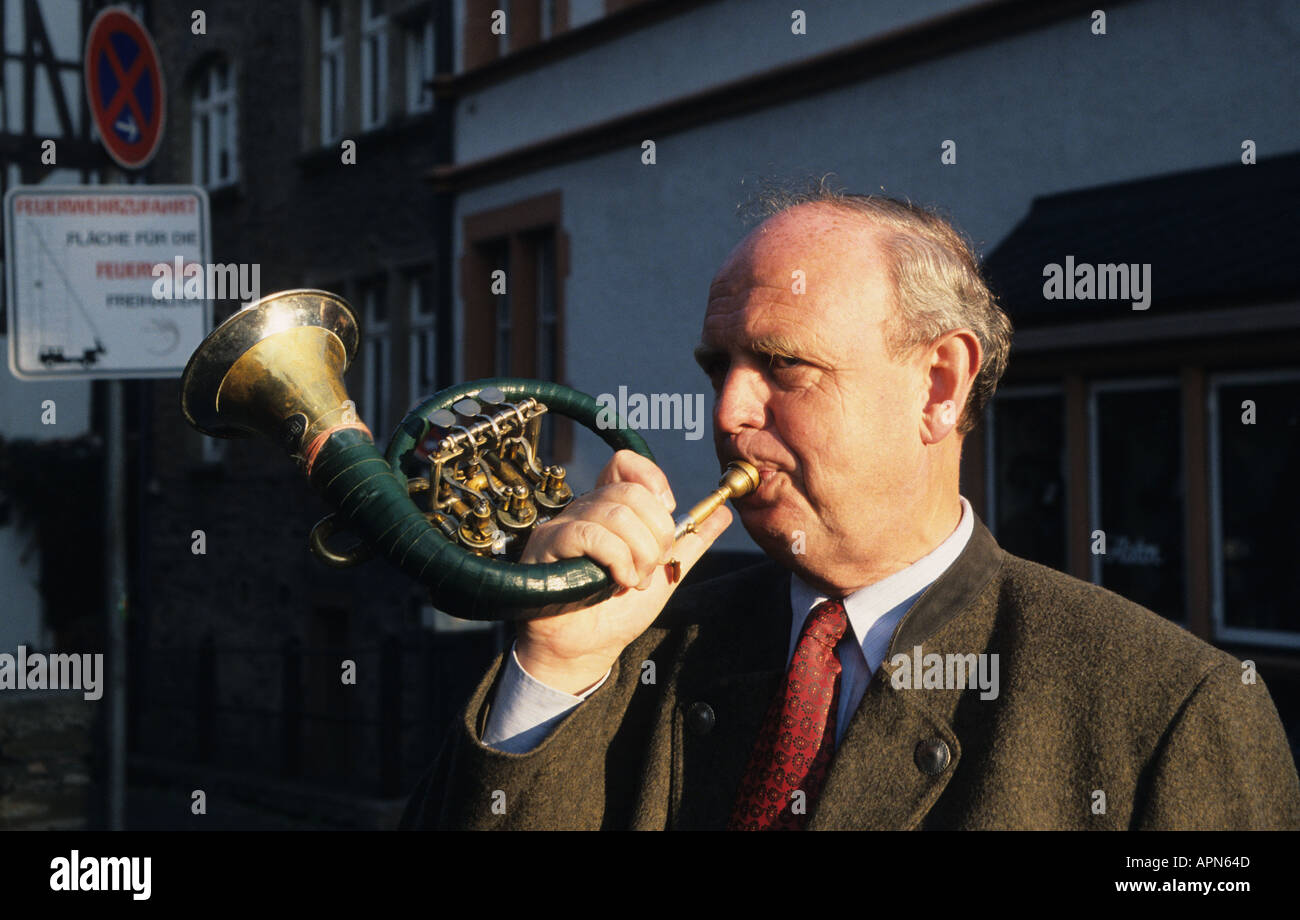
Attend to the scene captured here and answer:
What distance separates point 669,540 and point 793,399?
1.12 ft

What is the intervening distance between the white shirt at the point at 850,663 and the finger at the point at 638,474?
35cm

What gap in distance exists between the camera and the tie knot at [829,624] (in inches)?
95.0

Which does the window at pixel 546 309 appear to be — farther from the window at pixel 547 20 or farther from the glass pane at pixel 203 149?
the glass pane at pixel 203 149

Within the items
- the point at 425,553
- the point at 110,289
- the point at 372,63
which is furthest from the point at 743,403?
the point at 372,63

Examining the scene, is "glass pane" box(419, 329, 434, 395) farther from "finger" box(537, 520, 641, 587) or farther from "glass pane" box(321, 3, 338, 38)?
"finger" box(537, 520, 641, 587)

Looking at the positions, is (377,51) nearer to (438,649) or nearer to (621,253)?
(621,253)

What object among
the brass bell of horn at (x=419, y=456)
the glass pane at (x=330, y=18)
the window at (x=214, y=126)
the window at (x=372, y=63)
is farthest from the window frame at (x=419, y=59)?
the brass bell of horn at (x=419, y=456)

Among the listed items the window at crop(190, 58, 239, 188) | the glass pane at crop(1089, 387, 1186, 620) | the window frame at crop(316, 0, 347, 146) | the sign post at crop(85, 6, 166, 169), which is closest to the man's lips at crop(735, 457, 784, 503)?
the sign post at crop(85, 6, 166, 169)

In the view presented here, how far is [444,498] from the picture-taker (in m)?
2.20

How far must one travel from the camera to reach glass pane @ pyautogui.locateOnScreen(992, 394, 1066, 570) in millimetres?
7789

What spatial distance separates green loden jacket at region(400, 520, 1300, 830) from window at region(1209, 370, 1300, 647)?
4710 mm

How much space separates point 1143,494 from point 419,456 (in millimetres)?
5814

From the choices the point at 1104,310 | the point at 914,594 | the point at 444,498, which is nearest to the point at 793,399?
the point at 914,594
